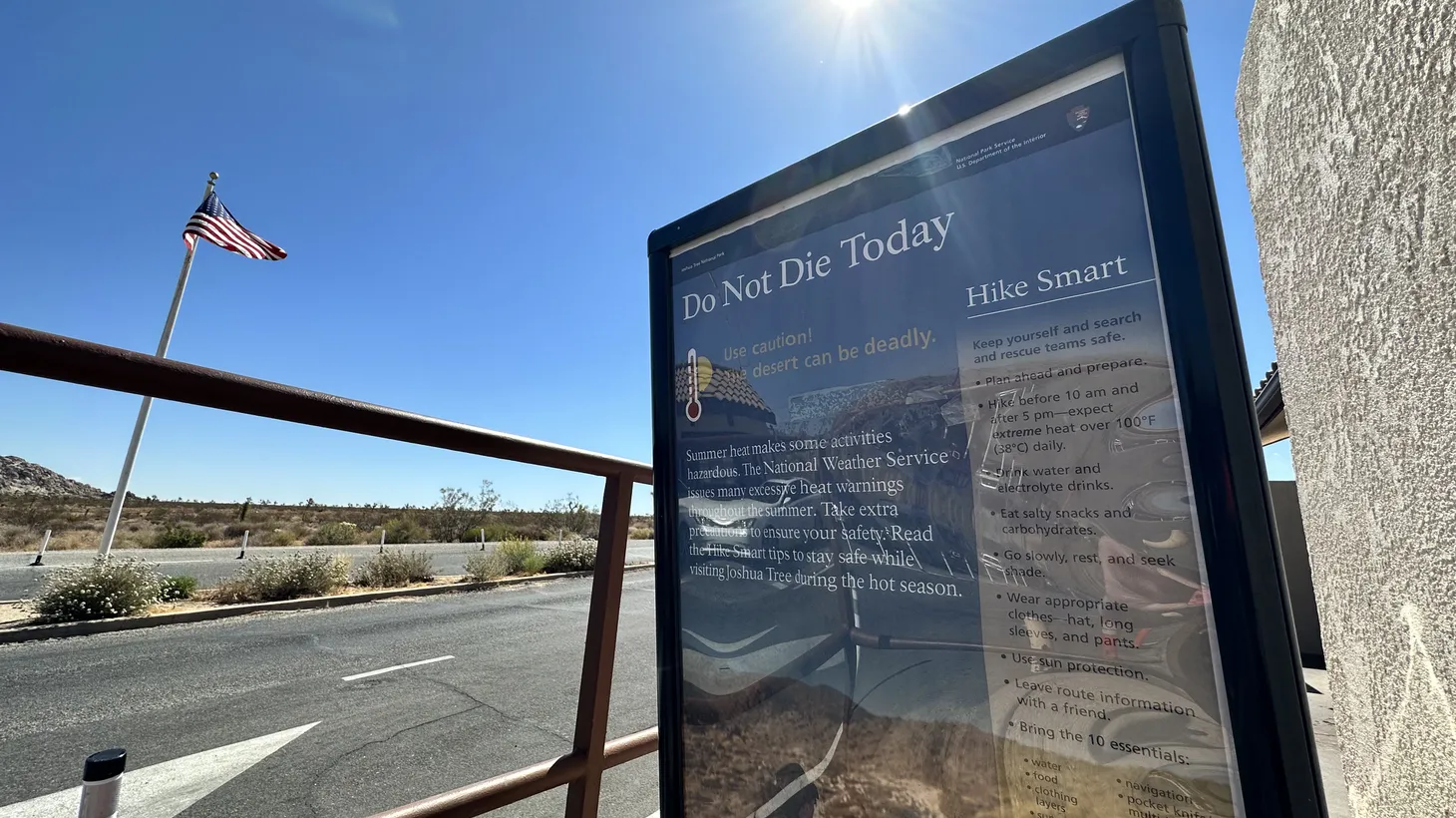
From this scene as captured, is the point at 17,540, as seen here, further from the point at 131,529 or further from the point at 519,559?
the point at 519,559

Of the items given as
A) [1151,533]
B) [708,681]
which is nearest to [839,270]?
[1151,533]

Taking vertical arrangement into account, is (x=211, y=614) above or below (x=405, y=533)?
below

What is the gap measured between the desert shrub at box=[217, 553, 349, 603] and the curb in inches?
25.4

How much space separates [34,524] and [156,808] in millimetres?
41138

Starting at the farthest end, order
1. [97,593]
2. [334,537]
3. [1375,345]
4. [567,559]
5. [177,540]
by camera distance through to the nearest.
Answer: [334,537], [177,540], [567,559], [97,593], [1375,345]

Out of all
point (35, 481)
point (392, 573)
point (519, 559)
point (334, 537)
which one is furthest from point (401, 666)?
point (35, 481)

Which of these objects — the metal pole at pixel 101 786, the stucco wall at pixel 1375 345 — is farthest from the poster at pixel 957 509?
the metal pole at pixel 101 786

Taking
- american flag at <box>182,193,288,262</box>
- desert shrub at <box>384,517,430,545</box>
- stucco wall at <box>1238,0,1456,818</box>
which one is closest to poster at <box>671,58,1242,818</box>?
stucco wall at <box>1238,0,1456,818</box>

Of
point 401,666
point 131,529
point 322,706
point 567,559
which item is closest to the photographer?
point 322,706

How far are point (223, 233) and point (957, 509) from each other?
1664 cm

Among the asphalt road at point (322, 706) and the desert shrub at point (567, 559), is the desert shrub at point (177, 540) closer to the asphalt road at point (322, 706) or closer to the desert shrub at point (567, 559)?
the desert shrub at point (567, 559)

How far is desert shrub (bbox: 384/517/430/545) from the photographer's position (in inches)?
1193

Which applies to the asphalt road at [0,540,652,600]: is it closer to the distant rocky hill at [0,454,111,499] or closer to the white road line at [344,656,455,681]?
the white road line at [344,656,455,681]

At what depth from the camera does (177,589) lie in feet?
35.6
